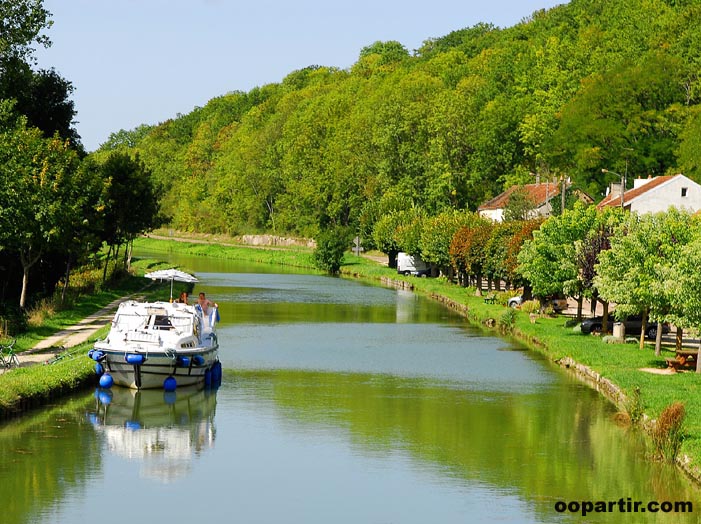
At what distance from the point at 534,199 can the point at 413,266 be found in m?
13.7

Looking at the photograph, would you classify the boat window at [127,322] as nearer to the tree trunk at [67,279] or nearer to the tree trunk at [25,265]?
the tree trunk at [25,265]

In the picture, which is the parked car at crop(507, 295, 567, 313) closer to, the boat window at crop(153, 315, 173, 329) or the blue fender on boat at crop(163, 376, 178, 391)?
the boat window at crop(153, 315, 173, 329)

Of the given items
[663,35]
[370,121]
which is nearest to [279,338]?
[663,35]

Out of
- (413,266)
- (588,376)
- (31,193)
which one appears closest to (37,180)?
(31,193)

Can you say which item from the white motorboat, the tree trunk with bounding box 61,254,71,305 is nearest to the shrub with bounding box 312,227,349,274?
the tree trunk with bounding box 61,254,71,305

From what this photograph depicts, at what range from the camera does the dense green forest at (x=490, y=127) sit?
10931 cm

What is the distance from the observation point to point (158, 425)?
3653 centimetres

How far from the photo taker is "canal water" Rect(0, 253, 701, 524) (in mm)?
26609

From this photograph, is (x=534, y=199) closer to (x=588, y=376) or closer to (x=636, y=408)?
(x=588, y=376)

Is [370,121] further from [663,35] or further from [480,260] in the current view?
[480,260]

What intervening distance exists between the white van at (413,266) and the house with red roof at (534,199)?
7748mm

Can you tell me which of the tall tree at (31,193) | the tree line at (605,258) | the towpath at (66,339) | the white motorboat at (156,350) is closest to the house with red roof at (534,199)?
the tree line at (605,258)

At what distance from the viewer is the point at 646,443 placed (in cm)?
3319

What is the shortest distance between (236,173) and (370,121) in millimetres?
40884
